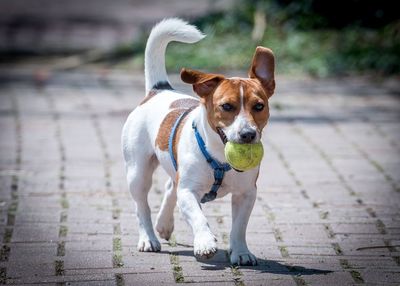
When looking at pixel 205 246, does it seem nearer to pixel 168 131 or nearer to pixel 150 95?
pixel 168 131

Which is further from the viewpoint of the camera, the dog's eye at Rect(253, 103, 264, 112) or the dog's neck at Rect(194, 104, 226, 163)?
the dog's neck at Rect(194, 104, 226, 163)

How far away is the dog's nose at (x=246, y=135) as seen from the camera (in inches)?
192

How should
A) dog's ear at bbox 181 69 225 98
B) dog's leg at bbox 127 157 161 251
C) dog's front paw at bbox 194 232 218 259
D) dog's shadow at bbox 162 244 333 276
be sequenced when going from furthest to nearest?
1. dog's leg at bbox 127 157 161 251
2. dog's ear at bbox 181 69 225 98
3. dog's shadow at bbox 162 244 333 276
4. dog's front paw at bbox 194 232 218 259

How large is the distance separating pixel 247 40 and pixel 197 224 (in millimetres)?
8869

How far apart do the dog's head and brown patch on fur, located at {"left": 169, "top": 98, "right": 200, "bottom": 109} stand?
0.50 metres

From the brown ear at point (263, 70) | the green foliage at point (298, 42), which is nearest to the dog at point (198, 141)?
the brown ear at point (263, 70)

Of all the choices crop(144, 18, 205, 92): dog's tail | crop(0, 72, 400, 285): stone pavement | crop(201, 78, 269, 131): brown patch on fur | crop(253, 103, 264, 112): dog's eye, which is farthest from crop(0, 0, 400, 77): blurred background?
crop(253, 103, 264, 112): dog's eye

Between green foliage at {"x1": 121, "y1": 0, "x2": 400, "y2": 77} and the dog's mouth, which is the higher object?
the dog's mouth

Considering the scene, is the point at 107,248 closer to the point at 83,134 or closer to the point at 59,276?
the point at 59,276

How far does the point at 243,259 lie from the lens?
525 cm

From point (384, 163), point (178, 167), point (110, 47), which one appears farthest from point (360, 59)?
point (178, 167)

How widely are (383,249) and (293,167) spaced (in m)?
2.28

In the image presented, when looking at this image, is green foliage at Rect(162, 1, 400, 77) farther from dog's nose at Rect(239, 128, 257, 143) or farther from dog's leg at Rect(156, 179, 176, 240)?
dog's nose at Rect(239, 128, 257, 143)

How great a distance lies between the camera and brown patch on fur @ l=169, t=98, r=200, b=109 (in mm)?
5770
